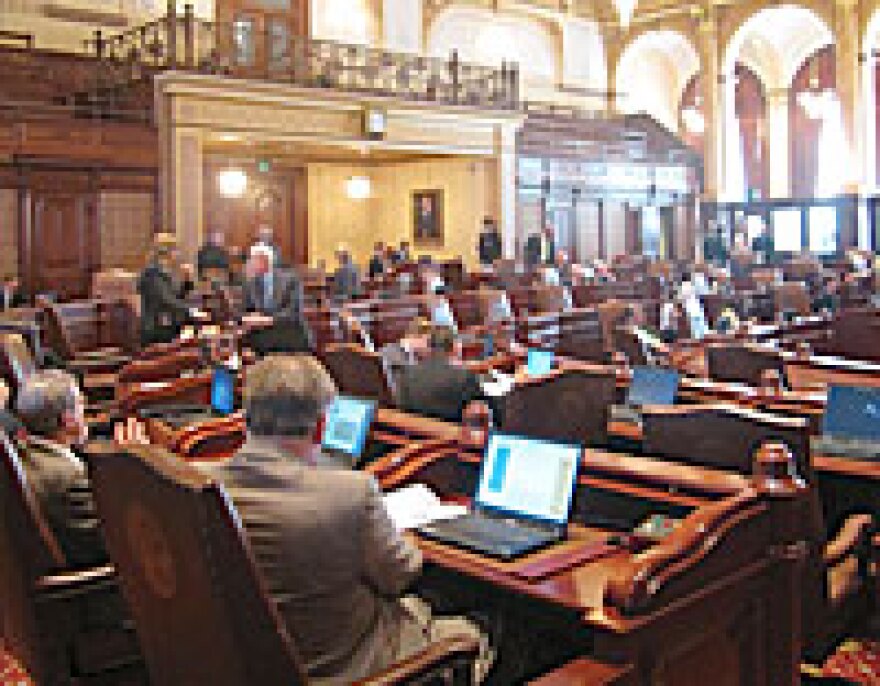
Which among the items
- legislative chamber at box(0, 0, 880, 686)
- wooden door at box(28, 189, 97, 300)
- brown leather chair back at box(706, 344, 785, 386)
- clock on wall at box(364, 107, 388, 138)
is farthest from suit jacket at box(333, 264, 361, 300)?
brown leather chair back at box(706, 344, 785, 386)

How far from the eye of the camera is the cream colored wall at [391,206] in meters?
16.3

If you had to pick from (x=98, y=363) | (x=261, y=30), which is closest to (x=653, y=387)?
(x=98, y=363)

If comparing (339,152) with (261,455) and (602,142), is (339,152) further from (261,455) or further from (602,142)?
(261,455)

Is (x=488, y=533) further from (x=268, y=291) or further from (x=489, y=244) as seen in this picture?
(x=489, y=244)

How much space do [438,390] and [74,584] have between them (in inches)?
76.1

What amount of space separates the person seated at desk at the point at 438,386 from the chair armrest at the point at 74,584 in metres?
1.83

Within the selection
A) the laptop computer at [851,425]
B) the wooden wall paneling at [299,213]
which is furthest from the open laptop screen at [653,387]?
the wooden wall paneling at [299,213]

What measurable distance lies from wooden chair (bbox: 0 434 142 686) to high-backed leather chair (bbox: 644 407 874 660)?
5.65ft

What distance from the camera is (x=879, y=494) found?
11.6ft

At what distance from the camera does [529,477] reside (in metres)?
2.73

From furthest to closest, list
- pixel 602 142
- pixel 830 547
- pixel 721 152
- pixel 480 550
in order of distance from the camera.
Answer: pixel 721 152
pixel 602 142
pixel 830 547
pixel 480 550

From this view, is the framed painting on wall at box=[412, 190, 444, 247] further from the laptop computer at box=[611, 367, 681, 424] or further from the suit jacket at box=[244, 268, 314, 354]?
the laptop computer at box=[611, 367, 681, 424]

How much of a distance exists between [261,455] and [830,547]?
203cm

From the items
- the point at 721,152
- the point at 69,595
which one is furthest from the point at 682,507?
the point at 721,152
